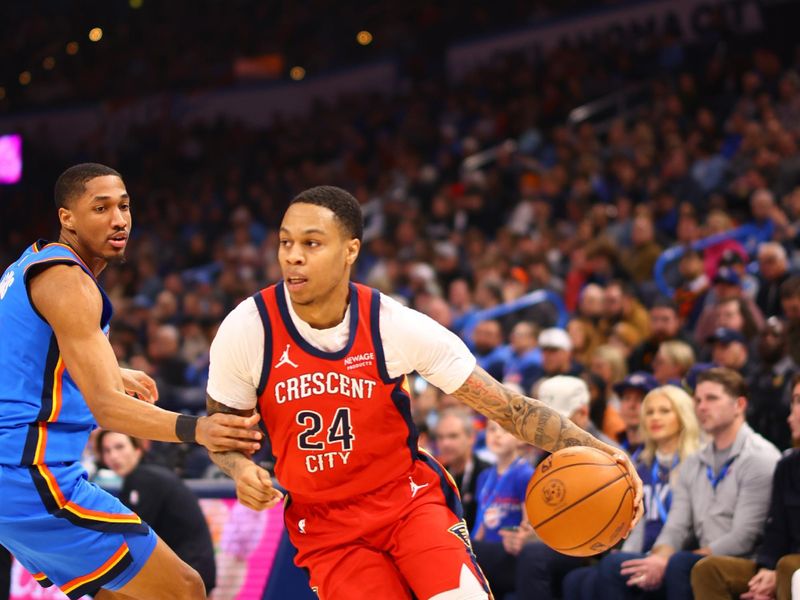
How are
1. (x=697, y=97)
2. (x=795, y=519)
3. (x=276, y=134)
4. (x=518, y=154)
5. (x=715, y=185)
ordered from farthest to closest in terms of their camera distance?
(x=276, y=134) < (x=518, y=154) < (x=697, y=97) < (x=715, y=185) < (x=795, y=519)

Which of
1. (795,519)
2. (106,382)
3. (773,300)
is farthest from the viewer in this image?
(773,300)

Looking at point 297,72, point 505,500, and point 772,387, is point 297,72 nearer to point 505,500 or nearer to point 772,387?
point 772,387

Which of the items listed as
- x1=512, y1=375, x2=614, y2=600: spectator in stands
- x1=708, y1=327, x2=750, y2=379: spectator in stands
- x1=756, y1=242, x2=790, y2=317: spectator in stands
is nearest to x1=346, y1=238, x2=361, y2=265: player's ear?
x1=512, y1=375, x2=614, y2=600: spectator in stands

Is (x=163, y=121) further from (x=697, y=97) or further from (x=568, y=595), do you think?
(x=568, y=595)

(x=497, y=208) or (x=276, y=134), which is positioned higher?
(x=276, y=134)

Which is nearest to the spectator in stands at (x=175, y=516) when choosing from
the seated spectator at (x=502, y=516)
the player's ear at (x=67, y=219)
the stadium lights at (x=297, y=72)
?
the seated spectator at (x=502, y=516)

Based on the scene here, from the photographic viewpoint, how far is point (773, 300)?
326 inches

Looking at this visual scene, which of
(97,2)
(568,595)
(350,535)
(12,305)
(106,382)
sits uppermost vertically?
(97,2)

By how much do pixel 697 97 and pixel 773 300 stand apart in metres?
5.39

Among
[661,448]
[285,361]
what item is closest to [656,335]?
[661,448]

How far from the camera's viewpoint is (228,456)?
396cm

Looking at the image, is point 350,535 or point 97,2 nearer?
point 350,535

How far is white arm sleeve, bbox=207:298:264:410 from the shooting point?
4.04m

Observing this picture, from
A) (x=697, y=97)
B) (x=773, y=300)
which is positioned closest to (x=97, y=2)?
(x=697, y=97)
